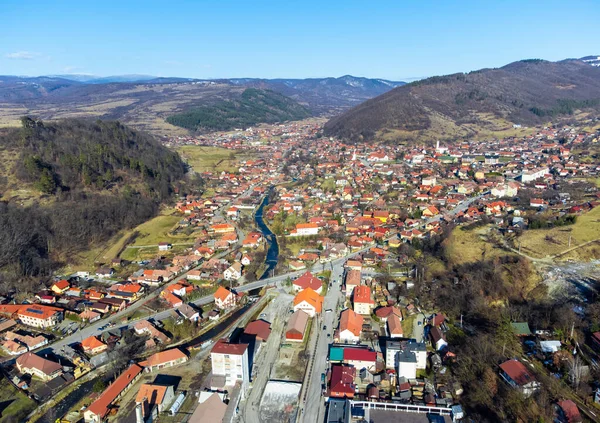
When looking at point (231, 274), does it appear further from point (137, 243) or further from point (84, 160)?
point (84, 160)

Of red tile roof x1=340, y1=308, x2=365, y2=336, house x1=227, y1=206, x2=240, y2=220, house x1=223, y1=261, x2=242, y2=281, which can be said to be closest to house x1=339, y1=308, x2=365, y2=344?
red tile roof x1=340, y1=308, x2=365, y2=336

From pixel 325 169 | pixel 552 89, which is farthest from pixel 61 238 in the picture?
pixel 552 89

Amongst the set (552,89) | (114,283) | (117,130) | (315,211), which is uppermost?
(552,89)

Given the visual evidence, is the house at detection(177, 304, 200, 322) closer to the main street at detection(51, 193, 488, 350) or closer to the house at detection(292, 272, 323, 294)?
the main street at detection(51, 193, 488, 350)

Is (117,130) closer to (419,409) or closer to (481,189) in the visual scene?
(481,189)

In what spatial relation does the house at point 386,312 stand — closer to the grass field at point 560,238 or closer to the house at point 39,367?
the grass field at point 560,238

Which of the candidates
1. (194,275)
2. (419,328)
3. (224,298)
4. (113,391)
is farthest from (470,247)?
(113,391)

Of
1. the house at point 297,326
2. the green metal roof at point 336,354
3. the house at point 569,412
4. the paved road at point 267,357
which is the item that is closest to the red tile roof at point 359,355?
the green metal roof at point 336,354
